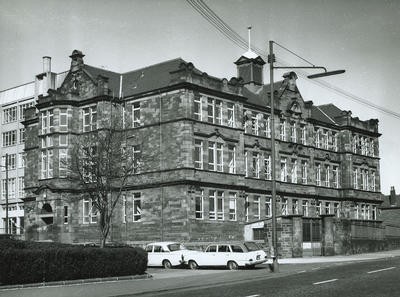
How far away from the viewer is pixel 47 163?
55219mm

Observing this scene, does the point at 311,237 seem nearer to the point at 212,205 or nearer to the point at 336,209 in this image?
the point at 212,205

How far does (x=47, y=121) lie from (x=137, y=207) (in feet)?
38.8

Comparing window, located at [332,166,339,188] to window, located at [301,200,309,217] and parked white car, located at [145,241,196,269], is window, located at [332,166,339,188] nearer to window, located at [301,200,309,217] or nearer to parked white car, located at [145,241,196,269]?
window, located at [301,200,309,217]

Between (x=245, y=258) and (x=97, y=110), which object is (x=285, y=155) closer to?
(x=97, y=110)

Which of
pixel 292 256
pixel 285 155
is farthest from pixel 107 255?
pixel 285 155

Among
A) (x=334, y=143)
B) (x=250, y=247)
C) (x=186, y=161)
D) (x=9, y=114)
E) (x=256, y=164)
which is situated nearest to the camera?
(x=250, y=247)

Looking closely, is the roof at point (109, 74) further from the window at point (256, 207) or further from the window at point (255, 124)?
the window at point (256, 207)

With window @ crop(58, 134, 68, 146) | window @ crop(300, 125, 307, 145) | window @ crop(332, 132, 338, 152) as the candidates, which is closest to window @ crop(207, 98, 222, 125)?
window @ crop(58, 134, 68, 146)

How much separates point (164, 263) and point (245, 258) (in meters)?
5.30

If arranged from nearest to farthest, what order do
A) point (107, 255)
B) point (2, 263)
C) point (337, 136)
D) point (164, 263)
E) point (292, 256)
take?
1. point (2, 263)
2. point (107, 255)
3. point (164, 263)
4. point (292, 256)
5. point (337, 136)

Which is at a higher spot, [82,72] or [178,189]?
[82,72]

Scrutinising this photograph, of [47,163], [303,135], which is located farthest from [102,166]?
[303,135]

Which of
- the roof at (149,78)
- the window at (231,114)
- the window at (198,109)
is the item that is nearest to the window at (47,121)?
the roof at (149,78)

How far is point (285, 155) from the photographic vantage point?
61.8 m
